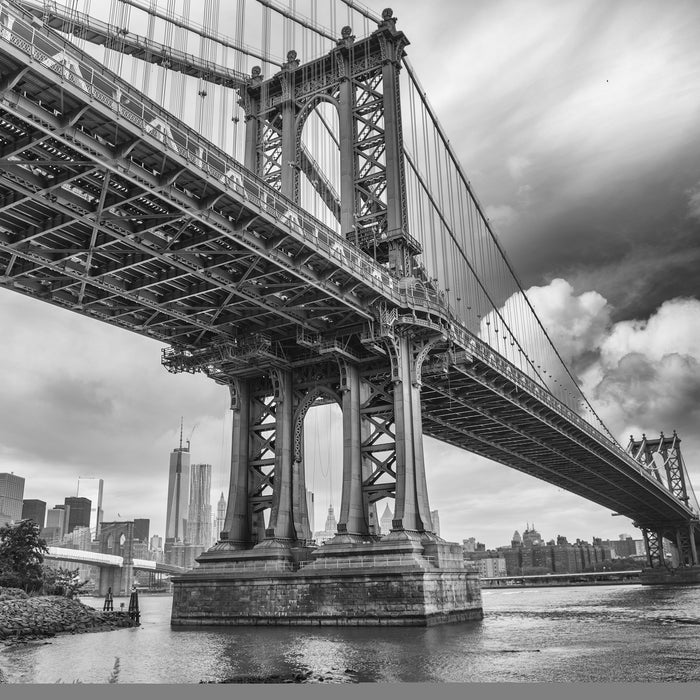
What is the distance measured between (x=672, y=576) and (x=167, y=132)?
5693 inches

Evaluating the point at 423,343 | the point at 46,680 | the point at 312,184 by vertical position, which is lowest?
the point at 46,680

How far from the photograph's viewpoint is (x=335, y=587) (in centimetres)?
4209

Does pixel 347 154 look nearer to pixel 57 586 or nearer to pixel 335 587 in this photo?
pixel 335 587

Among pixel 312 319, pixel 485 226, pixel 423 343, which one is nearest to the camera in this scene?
pixel 312 319

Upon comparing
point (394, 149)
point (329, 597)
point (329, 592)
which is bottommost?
point (329, 597)

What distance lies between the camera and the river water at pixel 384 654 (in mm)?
20609

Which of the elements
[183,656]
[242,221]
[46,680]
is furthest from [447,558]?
[46,680]

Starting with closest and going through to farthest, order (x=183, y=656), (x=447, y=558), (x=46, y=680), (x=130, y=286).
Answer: (x=46, y=680), (x=183, y=656), (x=130, y=286), (x=447, y=558)

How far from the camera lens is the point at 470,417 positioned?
79500 millimetres

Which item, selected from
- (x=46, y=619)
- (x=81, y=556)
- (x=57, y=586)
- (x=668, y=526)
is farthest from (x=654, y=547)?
(x=46, y=619)

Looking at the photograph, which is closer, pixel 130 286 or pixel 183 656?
pixel 183 656

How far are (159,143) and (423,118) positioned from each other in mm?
43102

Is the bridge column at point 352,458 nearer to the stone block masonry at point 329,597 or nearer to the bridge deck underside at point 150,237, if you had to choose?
the bridge deck underside at point 150,237

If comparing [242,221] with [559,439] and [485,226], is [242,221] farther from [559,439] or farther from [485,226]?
[559,439]
